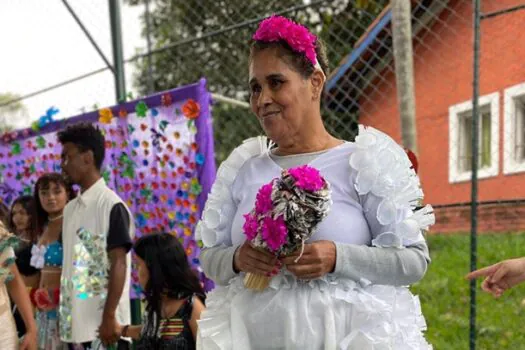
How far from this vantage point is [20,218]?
5.90m

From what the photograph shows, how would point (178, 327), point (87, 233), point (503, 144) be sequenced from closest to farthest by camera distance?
point (178, 327)
point (87, 233)
point (503, 144)

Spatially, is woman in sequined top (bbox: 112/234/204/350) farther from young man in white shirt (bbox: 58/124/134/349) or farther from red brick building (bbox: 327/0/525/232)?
red brick building (bbox: 327/0/525/232)

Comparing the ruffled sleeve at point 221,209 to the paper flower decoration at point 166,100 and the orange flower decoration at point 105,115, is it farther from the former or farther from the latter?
the orange flower decoration at point 105,115

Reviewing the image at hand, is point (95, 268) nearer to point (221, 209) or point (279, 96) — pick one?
point (221, 209)

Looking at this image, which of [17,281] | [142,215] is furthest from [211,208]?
[142,215]

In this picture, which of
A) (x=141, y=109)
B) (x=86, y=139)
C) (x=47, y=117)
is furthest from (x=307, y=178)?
(x=47, y=117)

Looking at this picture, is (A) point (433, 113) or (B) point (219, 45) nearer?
(A) point (433, 113)

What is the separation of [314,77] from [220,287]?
685 mm

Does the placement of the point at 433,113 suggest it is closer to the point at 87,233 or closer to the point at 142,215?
the point at 142,215

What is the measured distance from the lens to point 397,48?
449 cm

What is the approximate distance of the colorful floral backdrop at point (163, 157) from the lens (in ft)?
15.8

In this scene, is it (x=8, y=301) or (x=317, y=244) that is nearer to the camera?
(x=317, y=244)

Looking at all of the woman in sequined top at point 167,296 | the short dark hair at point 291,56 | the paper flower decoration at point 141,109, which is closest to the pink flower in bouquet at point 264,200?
the short dark hair at point 291,56

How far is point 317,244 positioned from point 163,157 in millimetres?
3165
